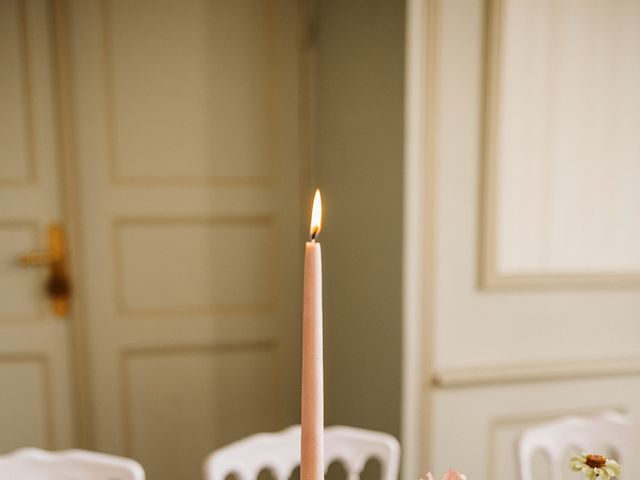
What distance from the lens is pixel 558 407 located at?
5.33 feet

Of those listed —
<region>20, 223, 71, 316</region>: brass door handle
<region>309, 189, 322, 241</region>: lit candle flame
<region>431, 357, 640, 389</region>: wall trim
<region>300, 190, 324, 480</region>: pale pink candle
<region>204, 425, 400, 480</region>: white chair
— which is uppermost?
<region>309, 189, 322, 241</region>: lit candle flame

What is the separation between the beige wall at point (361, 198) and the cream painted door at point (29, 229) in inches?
37.3

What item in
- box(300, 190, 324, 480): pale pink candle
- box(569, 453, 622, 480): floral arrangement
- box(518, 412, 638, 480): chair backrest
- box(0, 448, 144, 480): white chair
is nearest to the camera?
box(300, 190, 324, 480): pale pink candle

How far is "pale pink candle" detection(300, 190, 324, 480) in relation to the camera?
353 mm

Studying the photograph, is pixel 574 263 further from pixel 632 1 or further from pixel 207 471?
pixel 207 471

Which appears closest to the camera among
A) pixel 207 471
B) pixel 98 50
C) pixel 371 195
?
pixel 207 471

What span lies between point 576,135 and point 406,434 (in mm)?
995

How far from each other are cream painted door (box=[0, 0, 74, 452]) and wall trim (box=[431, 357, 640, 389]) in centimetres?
136

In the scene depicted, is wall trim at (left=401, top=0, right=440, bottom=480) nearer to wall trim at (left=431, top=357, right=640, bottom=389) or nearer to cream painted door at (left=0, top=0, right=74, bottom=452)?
wall trim at (left=431, top=357, right=640, bottom=389)

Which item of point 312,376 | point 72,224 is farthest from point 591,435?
point 72,224

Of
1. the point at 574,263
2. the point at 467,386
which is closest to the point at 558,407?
the point at 467,386

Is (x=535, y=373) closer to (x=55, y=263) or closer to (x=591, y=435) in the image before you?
(x=591, y=435)

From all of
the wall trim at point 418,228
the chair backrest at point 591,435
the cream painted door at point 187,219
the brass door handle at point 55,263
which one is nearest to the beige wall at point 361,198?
the wall trim at point 418,228

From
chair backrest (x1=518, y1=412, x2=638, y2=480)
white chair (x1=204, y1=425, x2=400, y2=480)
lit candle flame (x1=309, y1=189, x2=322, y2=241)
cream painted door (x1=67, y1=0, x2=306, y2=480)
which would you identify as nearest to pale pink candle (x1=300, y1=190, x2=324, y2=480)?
lit candle flame (x1=309, y1=189, x2=322, y2=241)
